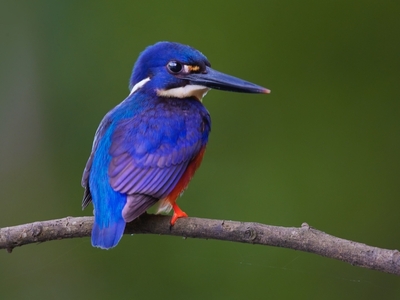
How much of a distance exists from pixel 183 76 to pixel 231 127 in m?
1.27

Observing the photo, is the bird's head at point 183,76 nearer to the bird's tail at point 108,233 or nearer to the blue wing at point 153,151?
the blue wing at point 153,151

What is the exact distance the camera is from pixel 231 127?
12.2 feet

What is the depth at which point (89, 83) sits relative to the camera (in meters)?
3.83

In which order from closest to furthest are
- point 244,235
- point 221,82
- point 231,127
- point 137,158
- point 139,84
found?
1. point 244,235
2. point 137,158
3. point 221,82
4. point 139,84
5. point 231,127

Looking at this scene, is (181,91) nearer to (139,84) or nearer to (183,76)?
(183,76)

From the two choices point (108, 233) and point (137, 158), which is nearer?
point (108, 233)

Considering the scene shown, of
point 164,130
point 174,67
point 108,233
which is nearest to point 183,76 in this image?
point 174,67

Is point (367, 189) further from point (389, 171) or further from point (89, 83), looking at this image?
point (89, 83)

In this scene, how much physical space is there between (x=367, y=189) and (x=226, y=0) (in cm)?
151

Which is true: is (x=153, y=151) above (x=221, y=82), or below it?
below

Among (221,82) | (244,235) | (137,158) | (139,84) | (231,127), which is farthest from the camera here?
(231,127)

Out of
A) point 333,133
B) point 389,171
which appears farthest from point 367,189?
point 333,133

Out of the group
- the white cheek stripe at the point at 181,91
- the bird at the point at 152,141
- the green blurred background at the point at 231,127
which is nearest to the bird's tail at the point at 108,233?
the bird at the point at 152,141

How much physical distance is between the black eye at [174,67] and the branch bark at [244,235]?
A: 657 mm
